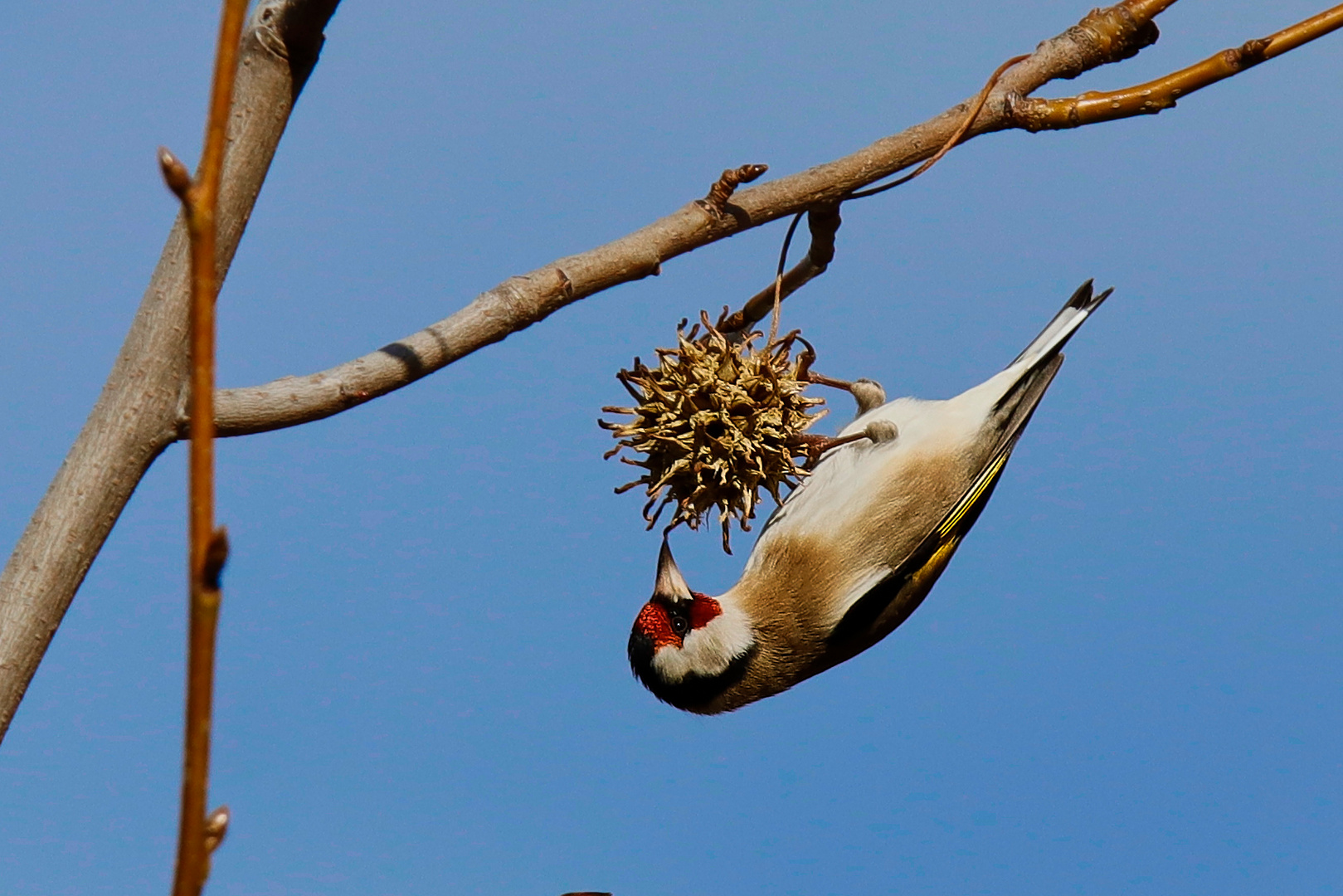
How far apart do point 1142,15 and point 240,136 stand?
190cm

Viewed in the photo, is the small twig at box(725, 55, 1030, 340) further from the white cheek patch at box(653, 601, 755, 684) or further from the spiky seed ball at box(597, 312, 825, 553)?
the white cheek patch at box(653, 601, 755, 684)

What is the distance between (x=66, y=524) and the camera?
5.97 feet

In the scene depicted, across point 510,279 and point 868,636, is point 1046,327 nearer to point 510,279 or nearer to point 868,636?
point 868,636

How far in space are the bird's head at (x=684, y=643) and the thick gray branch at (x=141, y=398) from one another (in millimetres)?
1649

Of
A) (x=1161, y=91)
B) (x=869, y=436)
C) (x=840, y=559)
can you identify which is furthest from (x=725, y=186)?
(x=840, y=559)

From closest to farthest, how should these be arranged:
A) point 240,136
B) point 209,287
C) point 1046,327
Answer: point 209,287, point 240,136, point 1046,327

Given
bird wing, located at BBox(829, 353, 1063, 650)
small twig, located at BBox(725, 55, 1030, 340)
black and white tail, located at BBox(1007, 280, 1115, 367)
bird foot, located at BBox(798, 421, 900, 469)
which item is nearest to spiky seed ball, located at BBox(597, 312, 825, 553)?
small twig, located at BBox(725, 55, 1030, 340)

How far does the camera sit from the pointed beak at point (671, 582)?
324cm

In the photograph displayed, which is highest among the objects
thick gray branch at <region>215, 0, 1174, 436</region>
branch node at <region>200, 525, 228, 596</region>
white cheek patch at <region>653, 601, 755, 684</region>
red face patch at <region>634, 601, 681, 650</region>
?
thick gray branch at <region>215, 0, 1174, 436</region>

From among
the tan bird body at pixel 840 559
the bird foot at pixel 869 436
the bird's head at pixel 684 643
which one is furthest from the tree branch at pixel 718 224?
the bird's head at pixel 684 643

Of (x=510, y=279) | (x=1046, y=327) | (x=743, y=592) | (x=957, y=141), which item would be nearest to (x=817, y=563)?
(x=743, y=592)

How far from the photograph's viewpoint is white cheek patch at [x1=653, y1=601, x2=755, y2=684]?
3291mm

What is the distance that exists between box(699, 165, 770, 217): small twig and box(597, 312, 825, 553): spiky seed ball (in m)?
0.26

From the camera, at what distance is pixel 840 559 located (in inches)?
131
